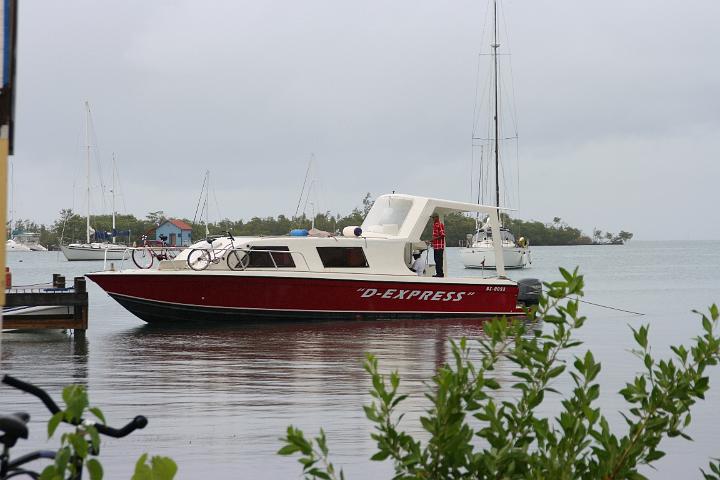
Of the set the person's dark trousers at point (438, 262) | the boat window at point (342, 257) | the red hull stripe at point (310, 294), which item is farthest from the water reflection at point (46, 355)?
the person's dark trousers at point (438, 262)

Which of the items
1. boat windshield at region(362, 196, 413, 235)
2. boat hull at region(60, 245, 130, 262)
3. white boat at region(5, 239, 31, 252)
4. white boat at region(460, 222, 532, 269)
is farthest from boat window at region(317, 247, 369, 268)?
white boat at region(5, 239, 31, 252)

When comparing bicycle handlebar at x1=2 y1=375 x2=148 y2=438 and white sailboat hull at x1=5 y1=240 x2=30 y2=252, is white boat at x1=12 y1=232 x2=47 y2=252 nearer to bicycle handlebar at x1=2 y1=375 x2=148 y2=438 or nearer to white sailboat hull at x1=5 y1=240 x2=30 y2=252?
white sailboat hull at x1=5 y1=240 x2=30 y2=252

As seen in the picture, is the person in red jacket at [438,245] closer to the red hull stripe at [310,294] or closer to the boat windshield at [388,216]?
the red hull stripe at [310,294]

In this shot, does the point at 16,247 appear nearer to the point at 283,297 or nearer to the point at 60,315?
the point at 283,297

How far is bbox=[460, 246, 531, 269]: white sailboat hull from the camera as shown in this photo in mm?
66250

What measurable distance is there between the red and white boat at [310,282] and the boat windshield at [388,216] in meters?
0.03

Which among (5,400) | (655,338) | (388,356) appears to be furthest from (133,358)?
(655,338)

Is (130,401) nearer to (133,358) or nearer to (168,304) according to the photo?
(133,358)

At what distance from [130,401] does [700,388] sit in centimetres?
866

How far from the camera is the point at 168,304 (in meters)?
22.0

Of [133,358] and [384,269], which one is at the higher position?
[384,269]

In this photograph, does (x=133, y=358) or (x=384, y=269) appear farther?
(x=384, y=269)

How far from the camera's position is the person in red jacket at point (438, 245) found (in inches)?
918

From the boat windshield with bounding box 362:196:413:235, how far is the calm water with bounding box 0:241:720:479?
6.93ft
